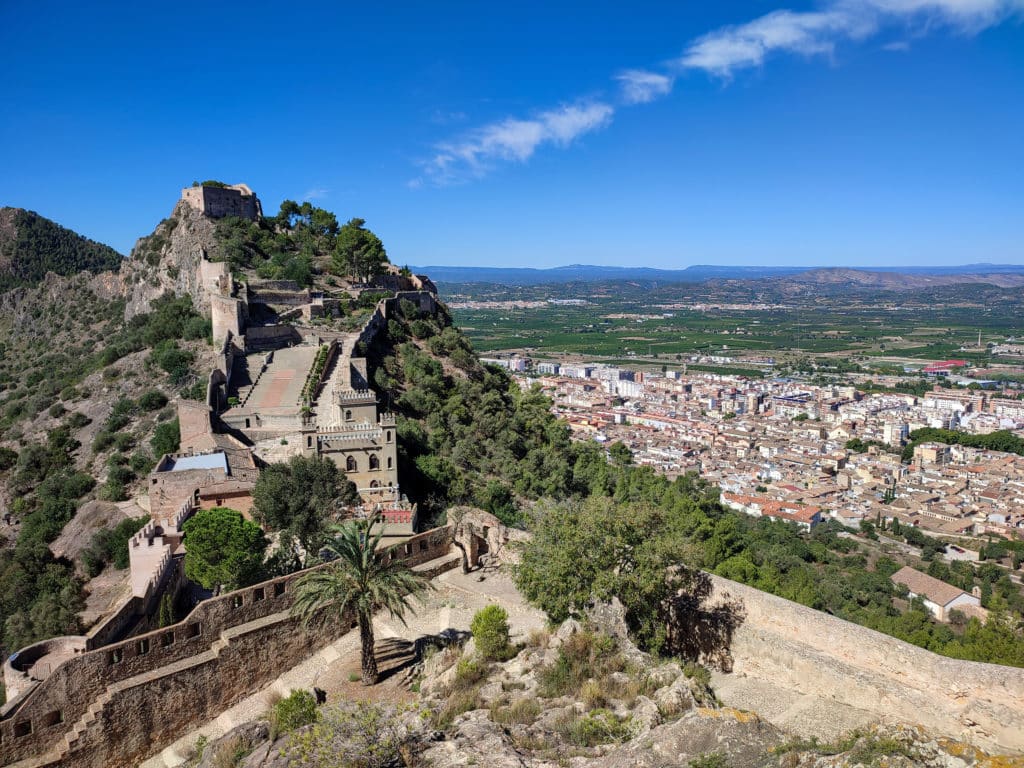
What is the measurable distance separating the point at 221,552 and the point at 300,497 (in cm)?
385

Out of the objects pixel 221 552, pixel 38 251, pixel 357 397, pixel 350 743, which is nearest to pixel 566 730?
pixel 350 743

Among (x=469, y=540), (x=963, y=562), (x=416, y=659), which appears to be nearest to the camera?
(x=416, y=659)

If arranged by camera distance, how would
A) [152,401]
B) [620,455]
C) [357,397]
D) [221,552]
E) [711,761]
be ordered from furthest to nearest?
[620,455] → [152,401] → [357,397] → [221,552] → [711,761]

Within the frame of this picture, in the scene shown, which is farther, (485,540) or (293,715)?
(485,540)

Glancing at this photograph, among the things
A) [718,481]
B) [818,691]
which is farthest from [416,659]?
[718,481]

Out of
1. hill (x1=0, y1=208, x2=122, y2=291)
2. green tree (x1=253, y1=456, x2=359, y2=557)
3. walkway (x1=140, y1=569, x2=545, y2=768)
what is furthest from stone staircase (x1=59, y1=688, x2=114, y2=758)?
hill (x1=0, y1=208, x2=122, y2=291)

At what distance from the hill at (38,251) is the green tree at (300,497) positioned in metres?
73.8

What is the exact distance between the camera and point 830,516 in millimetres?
54656

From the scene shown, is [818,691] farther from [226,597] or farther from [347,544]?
[226,597]

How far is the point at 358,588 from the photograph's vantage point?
→ 38.0 ft

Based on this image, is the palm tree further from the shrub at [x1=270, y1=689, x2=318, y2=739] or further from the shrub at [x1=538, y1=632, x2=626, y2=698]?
the shrub at [x1=538, y1=632, x2=626, y2=698]

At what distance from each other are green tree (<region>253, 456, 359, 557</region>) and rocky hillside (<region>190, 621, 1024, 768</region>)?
25.3 ft

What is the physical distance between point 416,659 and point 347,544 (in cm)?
249

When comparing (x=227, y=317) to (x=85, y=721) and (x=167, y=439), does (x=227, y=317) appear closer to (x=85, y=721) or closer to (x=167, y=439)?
(x=167, y=439)
